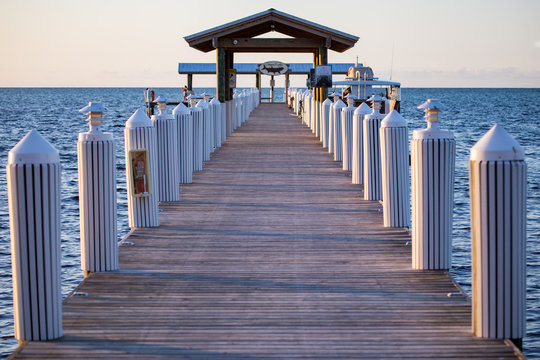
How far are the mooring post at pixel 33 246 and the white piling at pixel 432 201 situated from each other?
10.8 ft

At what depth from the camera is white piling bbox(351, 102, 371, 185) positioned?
40.6ft

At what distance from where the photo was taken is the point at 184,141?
13.2m

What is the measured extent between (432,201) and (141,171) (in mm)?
3566

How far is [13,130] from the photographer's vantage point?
61.7m

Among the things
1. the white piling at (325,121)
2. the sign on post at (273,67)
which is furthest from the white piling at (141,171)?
the sign on post at (273,67)

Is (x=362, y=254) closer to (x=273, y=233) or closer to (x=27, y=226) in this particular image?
(x=273, y=233)

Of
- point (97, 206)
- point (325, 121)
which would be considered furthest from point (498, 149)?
point (325, 121)

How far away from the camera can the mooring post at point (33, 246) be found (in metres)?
5.50

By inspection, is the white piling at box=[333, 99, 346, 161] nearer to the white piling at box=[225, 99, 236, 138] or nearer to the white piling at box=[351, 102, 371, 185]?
the white piling at box=[351, 102, 371, 185]

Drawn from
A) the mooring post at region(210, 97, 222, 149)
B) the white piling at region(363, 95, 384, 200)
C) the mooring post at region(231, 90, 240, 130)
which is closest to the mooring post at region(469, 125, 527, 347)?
the white piling at region(363, 95, 384, 200)

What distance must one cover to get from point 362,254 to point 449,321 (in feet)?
7.37

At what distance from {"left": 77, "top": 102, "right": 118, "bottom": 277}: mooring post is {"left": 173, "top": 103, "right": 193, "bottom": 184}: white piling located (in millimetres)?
5564

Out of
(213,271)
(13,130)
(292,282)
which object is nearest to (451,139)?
(292,282)

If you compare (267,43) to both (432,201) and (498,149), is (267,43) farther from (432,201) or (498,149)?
(498,149)
